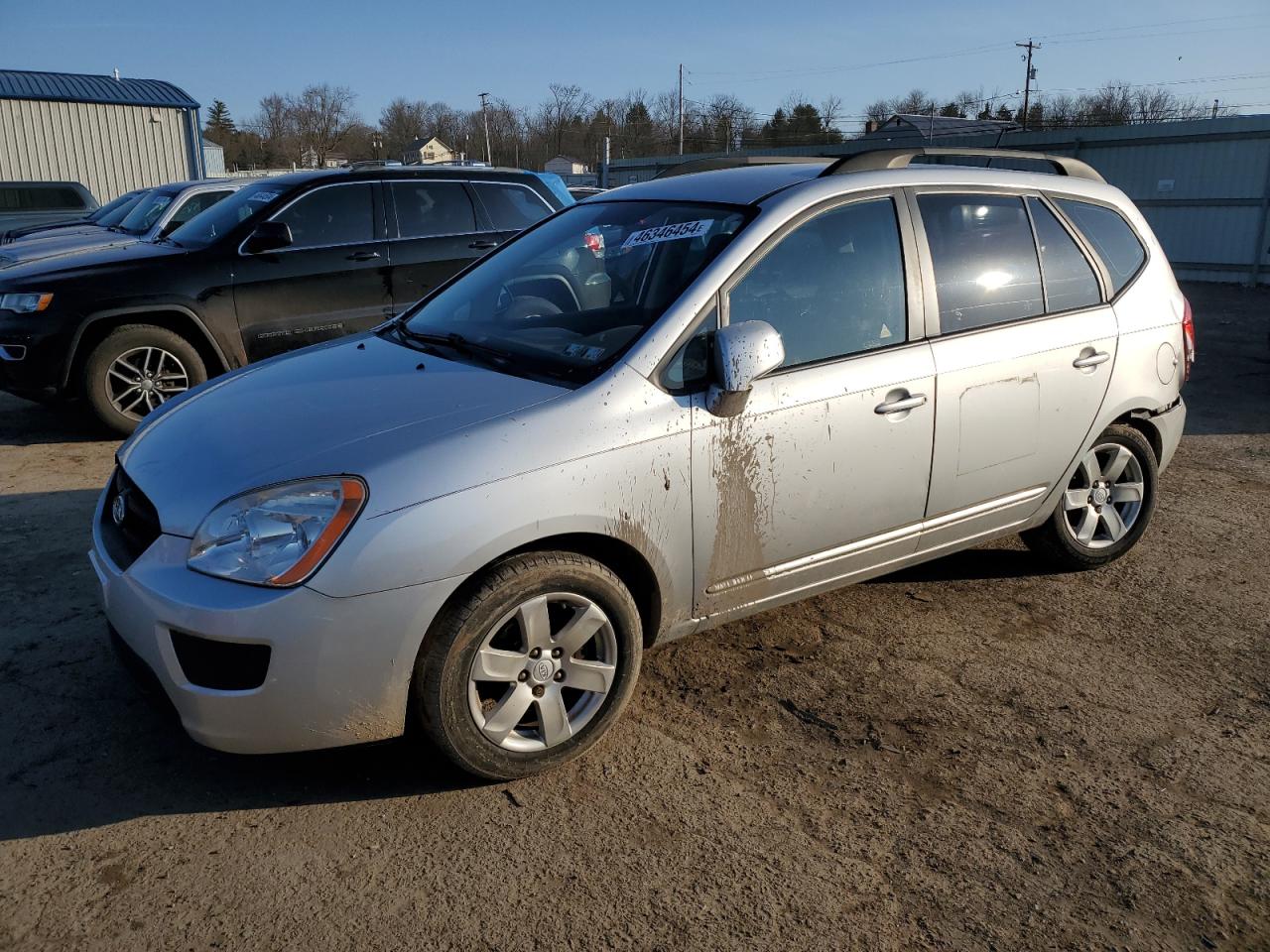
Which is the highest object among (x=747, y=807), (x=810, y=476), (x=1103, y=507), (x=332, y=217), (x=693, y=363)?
(x=332, y=217)

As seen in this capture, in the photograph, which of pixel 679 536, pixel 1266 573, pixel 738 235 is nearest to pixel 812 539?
pixel 679 536

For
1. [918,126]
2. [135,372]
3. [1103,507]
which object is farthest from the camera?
[918,126]

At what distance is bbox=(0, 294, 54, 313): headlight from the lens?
6.44 m

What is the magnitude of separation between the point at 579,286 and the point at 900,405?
1305mm

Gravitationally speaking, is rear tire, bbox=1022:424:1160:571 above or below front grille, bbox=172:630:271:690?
below

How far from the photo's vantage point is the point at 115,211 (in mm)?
14625

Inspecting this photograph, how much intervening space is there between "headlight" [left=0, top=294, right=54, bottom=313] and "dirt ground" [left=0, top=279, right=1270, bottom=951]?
9.81 ft

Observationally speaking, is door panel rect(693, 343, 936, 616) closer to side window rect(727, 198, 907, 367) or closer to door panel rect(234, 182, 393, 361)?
side window rect(727, 198, 907, 367)

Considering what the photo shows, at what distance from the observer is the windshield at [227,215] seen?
23.3 ft

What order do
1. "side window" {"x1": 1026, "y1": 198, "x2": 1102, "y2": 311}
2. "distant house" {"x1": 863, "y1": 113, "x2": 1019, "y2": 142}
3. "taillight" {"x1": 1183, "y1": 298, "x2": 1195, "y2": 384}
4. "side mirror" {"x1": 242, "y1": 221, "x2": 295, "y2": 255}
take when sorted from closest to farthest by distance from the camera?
"side window" {"x1": 1026, "y1": 198, "x2": 1102, "y2": 311} → "taillight" {"x1": 1183, "y1": 298, "x2": 1195, "y2": 384} → "side mirror" {"x1": 242, "y1": 221, "x2": 295, "y2": 255} → "distant house" {"x1": 863, "y1": 113, "x2": 1019, "y2": 142}

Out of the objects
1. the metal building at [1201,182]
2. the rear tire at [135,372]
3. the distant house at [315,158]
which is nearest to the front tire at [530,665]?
the rear tire at [135,372]

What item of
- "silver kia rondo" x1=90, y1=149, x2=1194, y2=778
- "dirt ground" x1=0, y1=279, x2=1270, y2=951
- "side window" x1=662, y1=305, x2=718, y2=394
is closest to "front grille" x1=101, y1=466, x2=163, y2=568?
"silver kia rondo" x1=90, y1=149, x2=1194, y2=778

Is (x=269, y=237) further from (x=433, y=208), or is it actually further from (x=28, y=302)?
(x=28, y=302)

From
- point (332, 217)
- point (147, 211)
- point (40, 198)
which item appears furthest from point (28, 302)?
point (40, 198)
